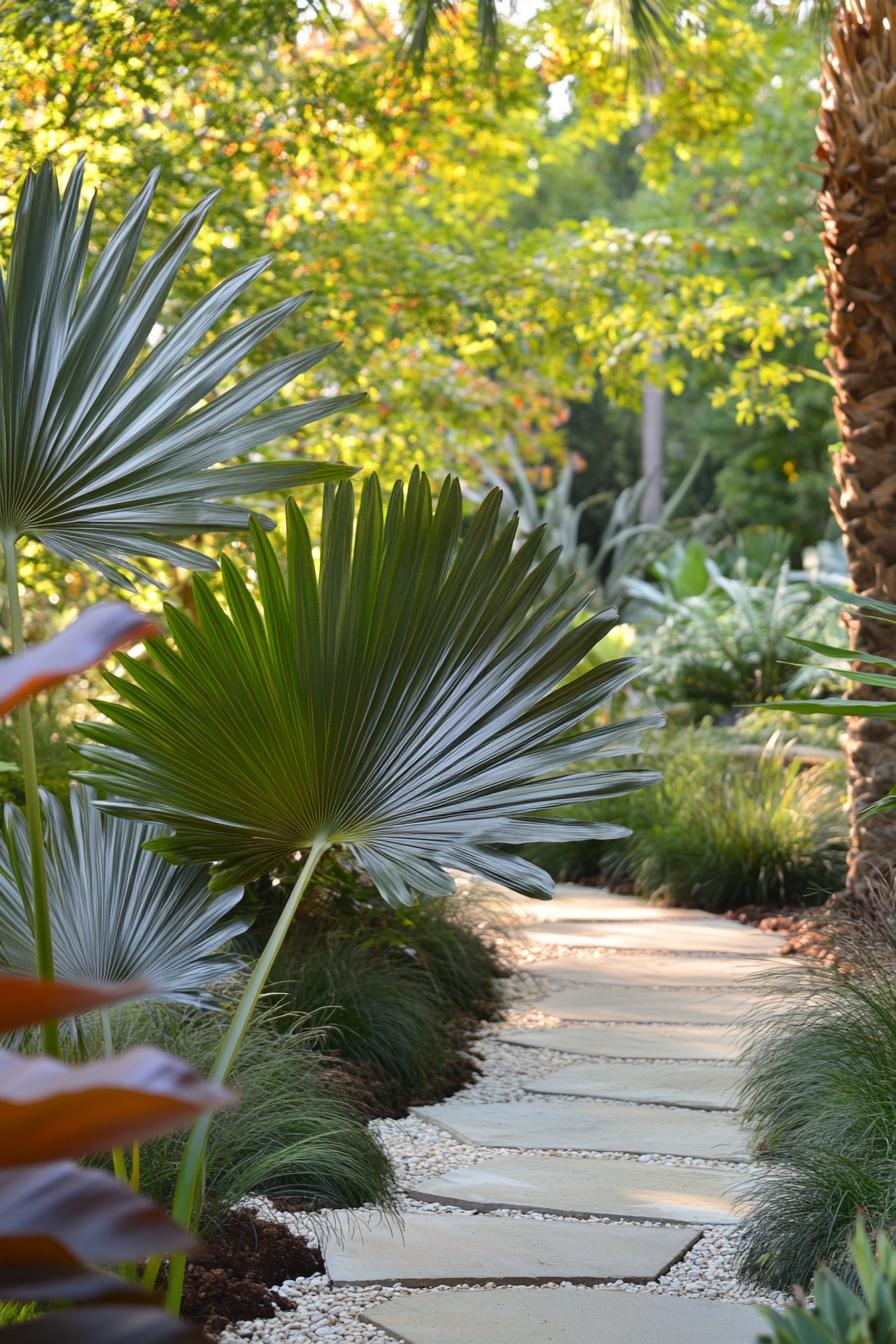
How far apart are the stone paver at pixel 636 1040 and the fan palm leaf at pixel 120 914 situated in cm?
263

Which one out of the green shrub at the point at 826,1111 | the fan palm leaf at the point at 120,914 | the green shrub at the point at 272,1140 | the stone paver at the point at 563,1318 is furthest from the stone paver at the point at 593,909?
the fan palm leaf at the point at 120,914

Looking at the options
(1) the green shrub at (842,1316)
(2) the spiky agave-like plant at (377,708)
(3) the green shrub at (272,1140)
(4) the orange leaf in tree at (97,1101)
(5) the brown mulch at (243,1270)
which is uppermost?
(2) the spiky agave-like plant at (377,708)

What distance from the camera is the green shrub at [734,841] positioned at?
712 centimetres

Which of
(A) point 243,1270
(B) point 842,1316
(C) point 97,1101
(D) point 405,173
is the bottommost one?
(A) point 243,1270

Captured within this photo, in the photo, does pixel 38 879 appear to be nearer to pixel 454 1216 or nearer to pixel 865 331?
pixel 454 1216

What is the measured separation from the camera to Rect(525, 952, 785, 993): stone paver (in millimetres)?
5367

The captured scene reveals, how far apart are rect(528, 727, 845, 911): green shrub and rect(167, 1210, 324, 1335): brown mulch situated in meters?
4.51

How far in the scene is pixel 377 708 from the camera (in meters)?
1.92

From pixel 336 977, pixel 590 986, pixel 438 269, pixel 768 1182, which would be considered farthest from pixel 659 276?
pixel 768 1182

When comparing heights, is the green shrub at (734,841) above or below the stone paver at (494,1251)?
above

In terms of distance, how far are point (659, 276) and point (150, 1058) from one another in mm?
7936

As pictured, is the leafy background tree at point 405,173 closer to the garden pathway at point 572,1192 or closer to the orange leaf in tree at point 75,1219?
the garden pathway at point 572,1192

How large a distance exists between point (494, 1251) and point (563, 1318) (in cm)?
36

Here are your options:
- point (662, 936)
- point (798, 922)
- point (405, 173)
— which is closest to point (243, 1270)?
point (662, 936)
